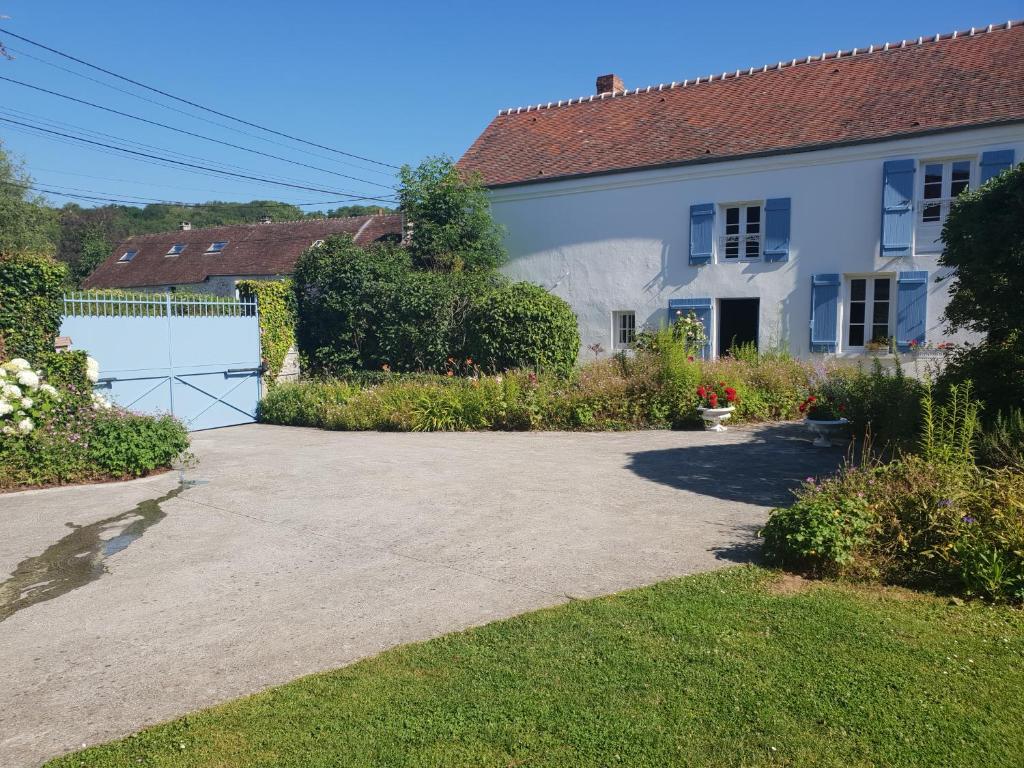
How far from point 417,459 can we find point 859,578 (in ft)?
21.2

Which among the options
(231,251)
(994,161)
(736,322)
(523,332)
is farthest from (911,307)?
(231,251)

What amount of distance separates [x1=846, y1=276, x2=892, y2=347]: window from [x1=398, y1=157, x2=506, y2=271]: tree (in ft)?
29.1

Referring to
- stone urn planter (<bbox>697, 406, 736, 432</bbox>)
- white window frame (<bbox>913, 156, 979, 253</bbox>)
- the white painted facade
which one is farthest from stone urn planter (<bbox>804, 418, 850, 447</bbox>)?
white window frame (<bbox>913, 156, 979, 253</bbox>)

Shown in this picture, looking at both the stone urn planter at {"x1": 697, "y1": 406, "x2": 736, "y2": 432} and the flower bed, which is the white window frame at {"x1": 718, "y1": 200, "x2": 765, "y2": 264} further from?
the flower bed

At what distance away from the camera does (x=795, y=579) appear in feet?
17.2

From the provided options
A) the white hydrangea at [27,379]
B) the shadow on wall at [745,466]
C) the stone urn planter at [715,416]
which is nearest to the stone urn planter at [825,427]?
the shadow on wall at [745,466]

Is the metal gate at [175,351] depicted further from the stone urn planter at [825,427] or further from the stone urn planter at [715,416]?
the stone urn planter at [825,427]

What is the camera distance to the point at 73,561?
6.27 metres

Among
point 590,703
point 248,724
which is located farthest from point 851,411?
point 248,724

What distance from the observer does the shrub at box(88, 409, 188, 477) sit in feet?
30.9

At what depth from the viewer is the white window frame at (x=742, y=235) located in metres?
17.7

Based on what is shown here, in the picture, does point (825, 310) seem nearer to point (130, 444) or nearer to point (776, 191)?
point (776, 191)

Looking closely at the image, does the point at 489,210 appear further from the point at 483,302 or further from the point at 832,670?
the point at 832,670

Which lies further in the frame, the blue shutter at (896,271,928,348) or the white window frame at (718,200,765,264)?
the white window frame at (718,200,765,264)
